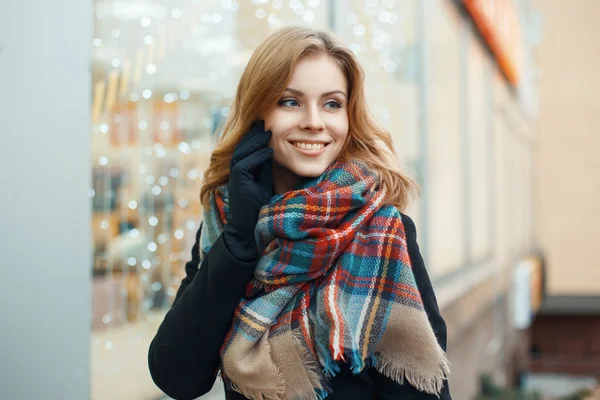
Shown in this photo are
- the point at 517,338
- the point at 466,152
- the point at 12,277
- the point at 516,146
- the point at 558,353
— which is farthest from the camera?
the point at 558,353

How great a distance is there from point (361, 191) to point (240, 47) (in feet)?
5.93

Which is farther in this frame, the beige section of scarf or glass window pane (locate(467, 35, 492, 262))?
glass window pane (locate(467, 35, 492, 262))

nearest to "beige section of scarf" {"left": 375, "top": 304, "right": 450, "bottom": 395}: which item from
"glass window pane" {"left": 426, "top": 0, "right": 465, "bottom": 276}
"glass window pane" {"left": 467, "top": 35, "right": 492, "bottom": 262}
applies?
"glass window pane" {"left": 426, "top": 0, "right": 465, "bottom": 276}

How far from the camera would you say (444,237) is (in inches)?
249

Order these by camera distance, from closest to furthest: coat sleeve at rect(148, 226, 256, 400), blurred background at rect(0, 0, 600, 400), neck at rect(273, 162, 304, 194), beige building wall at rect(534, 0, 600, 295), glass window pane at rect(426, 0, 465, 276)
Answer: coat sleeve at rect(148, 226, 256, 400) → neck at rect(273, 162, 304, 194) → blurred background at rect(0, 0, 600, 400) → glass window pane at rect(426, 0, 465, 276) → beige building wall at rect(534, 0, 600, 295)

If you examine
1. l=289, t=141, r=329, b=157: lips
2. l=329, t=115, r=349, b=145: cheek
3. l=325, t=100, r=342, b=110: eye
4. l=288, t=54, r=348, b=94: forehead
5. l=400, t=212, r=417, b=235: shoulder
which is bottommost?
l=400, t=212, r=417, b=235: shoulder

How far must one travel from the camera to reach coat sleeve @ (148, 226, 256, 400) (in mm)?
1385

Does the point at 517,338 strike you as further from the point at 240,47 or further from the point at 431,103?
the point at 240,47

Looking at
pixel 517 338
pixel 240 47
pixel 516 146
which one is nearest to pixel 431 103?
pixel 240 47

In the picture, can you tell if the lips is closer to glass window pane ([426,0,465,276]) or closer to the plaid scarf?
the plaid scarf

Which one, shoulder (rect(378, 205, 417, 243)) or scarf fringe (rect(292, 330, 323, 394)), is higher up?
shoulder (rect(378, 205, 417, 243))

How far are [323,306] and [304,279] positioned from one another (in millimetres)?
66

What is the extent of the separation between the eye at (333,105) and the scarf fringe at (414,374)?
1.73 ft

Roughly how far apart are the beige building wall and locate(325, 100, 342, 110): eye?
17452 mm
